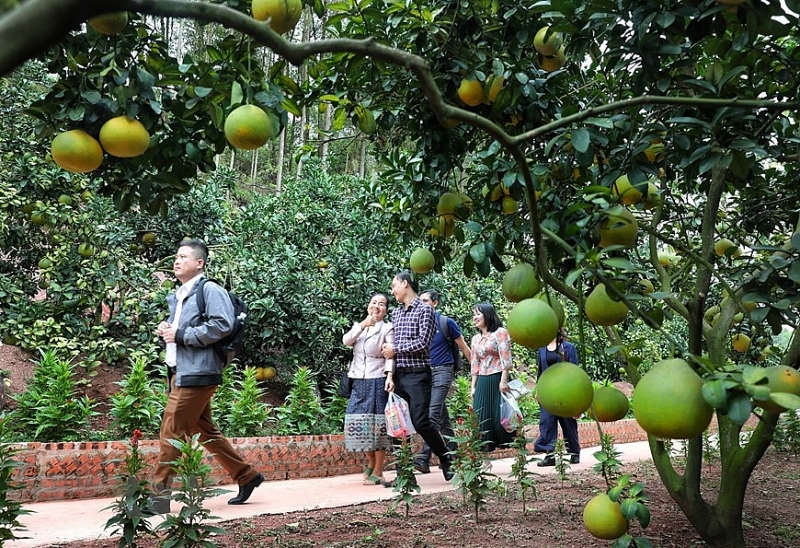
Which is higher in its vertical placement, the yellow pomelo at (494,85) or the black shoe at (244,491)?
the yellow pomelo at (494,85)

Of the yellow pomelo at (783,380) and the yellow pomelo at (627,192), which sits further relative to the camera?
the yellow pomelo at (627,192)

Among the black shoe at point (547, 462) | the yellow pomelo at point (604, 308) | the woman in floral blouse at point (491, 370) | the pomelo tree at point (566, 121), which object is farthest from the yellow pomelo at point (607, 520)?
the black shoe at point (547, 462)

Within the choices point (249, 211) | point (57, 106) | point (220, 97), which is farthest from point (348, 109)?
point (249, 211)

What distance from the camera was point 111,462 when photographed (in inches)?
226

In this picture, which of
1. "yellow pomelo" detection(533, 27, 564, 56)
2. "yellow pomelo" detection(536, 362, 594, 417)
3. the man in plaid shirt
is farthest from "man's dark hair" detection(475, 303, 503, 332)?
"yellow pomelo" detection(536, 362, 594, 417)

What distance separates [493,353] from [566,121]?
19.9 feet

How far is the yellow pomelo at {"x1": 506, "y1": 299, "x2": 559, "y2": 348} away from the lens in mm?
1674

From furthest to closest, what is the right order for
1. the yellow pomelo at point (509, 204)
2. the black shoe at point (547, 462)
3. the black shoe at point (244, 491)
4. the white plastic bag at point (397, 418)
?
the black shoe at point (547, 462) → the white plastic bag at point (397, 418) → the black shoe at point (244, 491) → the yellow pomelo at point (509, 204)

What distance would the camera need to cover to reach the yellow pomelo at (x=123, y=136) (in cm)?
245

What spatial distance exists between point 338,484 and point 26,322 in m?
4.34

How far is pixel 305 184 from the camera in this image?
1077 cm

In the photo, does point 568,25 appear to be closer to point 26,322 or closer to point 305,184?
point 26,322

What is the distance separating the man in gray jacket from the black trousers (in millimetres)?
1476

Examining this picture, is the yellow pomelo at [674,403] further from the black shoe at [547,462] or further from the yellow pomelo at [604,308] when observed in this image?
the black shoe at [547,462]
